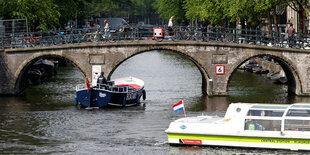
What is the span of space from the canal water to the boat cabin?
1.17m

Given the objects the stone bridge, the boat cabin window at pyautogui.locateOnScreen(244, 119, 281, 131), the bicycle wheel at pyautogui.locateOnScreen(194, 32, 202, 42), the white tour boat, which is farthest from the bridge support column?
the boat cabin window at pyautogui.locateOnScreen(244, 119, 281, 131)

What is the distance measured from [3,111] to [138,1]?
13750 cm

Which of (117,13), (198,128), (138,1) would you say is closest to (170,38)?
(198,128)

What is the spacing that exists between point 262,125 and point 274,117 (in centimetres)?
66

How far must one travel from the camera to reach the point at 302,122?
2955 centimetres

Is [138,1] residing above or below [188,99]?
above

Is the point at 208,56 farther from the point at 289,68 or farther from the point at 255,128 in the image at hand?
the point at 255,128

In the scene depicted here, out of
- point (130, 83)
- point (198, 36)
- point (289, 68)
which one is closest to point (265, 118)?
point (198, 36)

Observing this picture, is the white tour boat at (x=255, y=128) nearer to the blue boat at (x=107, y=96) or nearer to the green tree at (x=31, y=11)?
the blue boat at (x=107, y=96)

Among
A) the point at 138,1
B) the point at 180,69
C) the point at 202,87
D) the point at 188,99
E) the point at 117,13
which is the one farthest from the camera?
the point at 138,1

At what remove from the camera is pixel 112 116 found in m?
40.8

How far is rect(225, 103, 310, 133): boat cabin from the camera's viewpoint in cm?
2953

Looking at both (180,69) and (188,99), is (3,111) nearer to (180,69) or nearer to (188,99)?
(188,99)

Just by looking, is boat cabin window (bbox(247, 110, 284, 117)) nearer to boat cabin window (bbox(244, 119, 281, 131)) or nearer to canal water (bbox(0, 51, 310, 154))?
boat cabin window (bbox(244, 119, 281, 131))
